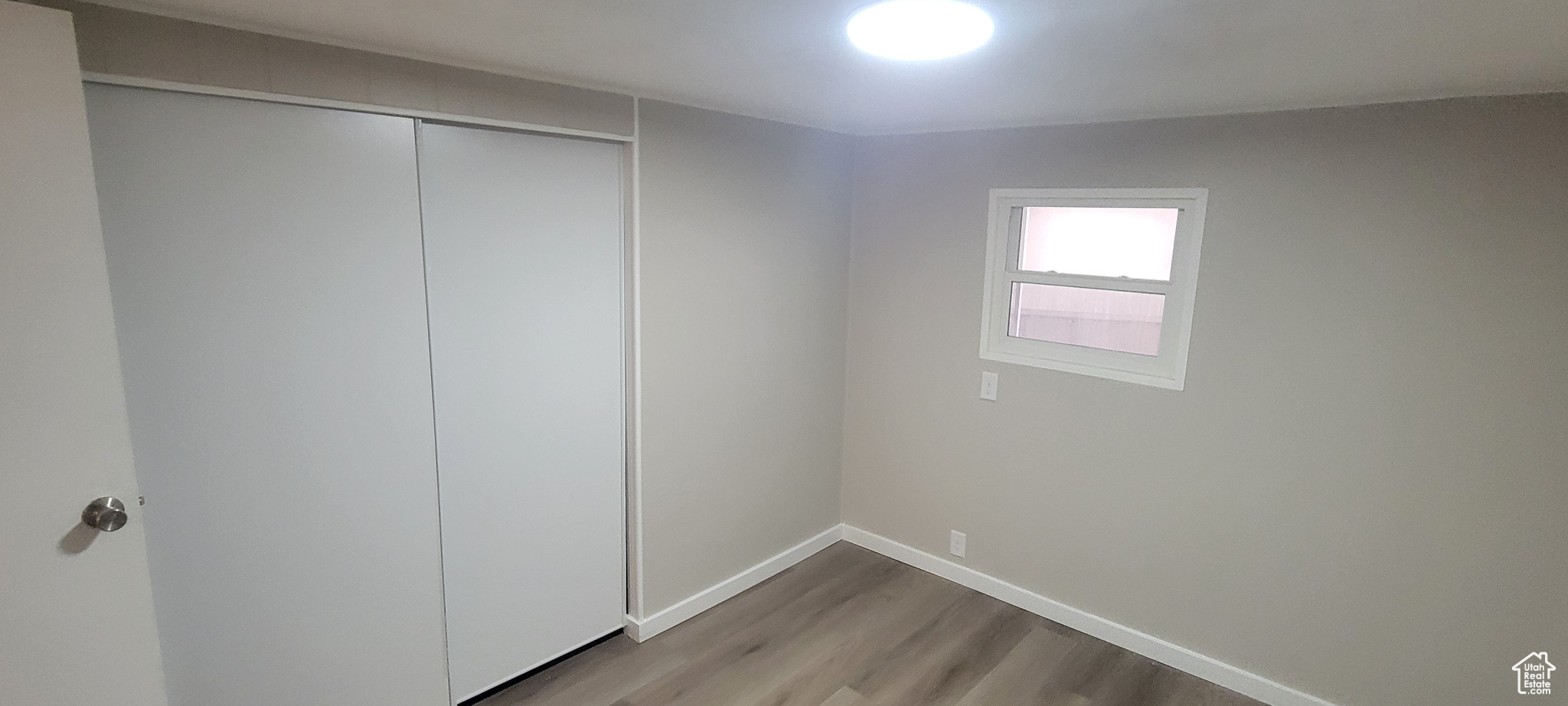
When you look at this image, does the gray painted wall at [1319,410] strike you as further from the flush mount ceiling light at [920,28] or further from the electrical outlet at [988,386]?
the flush mount ceiling light at [920,28]

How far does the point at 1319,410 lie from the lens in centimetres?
236

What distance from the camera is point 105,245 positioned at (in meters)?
1.62

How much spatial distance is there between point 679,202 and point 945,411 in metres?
1.52

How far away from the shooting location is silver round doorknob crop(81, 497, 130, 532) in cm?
146

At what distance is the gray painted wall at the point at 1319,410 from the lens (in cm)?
207

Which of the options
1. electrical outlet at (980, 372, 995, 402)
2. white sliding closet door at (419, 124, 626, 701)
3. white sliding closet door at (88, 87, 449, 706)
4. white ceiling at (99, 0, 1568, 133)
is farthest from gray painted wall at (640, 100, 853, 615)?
white sliding closet door at (88, 87, 449, 706)

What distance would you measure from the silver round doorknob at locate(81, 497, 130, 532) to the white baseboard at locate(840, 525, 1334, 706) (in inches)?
115

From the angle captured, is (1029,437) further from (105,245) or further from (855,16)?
(105,245)

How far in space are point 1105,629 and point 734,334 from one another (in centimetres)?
193

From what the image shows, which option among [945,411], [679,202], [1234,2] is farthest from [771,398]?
[1234,2]

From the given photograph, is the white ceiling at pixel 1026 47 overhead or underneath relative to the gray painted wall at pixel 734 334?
overhead

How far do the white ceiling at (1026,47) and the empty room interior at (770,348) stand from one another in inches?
0.9

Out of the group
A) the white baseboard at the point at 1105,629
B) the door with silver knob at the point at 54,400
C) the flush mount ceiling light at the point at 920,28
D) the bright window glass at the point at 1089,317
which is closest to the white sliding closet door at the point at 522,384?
the door with silver knob at the point at 54,400

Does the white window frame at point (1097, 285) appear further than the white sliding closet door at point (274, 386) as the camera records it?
Yes
